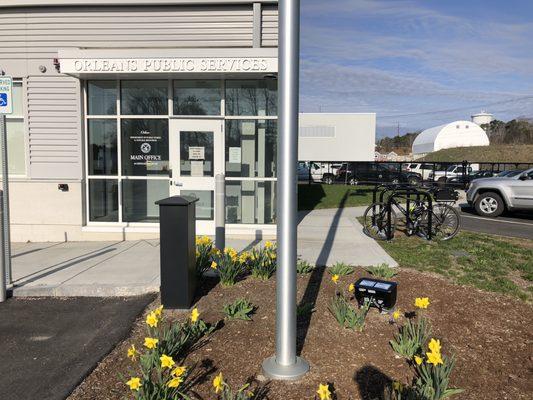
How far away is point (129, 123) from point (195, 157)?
5.08 ft

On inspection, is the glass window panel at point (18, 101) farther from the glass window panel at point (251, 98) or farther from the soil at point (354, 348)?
the soil at point (354, 348)

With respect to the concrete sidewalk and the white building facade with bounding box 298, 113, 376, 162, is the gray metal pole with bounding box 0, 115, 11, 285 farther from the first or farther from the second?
the white building facade with bounding box 298, 113, 376, 162

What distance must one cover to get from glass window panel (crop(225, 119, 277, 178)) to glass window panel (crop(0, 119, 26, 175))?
4.21 meters

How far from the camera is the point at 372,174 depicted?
27016mm

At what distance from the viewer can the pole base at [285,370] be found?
12.2 ft

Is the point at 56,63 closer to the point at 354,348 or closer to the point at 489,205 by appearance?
the point at 354,348

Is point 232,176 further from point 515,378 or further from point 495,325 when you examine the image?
point 515,378

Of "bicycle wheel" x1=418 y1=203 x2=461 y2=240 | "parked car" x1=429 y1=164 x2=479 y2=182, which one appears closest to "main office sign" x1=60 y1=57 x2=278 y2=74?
A: "bicycle wheel" x1=418 y1=203 x2=461 y2=240

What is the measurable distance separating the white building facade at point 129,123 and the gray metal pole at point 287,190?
5789 mm

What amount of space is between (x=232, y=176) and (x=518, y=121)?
305 feet

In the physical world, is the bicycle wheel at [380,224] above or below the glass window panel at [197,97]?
below

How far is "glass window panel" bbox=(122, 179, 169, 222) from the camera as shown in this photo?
9891mm

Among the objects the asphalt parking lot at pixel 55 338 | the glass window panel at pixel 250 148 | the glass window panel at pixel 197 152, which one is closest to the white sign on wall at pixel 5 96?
the asphalt parking lot at pixel 55 338

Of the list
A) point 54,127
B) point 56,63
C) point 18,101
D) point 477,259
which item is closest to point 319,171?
point 54,127
